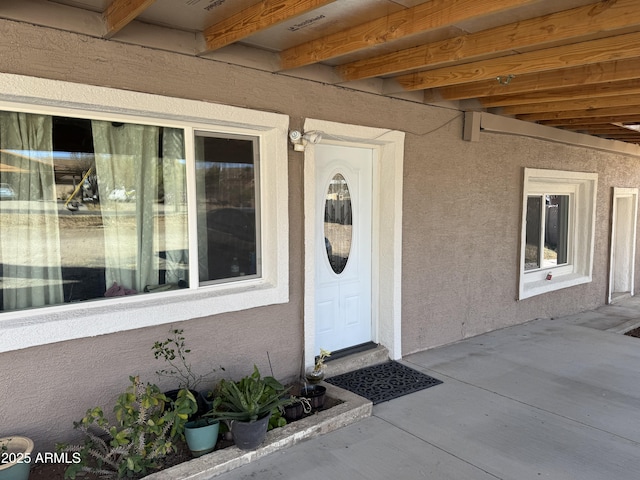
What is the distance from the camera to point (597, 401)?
404 cm

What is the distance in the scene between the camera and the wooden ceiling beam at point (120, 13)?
2.52 metres

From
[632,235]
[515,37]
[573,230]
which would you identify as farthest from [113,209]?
[632,235]

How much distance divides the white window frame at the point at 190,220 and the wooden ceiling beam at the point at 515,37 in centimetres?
101

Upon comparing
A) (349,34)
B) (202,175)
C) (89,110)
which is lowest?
(202,175)

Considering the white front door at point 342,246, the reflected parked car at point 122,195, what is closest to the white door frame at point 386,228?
the white front door at point 342,246

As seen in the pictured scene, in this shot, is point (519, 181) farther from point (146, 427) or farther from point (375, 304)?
point (146, 427)

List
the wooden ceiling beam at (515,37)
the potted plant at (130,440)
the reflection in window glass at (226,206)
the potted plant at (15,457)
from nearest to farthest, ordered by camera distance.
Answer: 1. the potted plant at (15,457)
2. the potted plant at (130,440)
3. the wooden ceiling beam at (515,37)
4. the reflection in window glass at (226,206)

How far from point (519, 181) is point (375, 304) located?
298 cm

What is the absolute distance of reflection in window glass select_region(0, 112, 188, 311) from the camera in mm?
2902

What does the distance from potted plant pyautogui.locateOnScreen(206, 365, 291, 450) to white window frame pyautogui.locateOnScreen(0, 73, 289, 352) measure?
0.65m

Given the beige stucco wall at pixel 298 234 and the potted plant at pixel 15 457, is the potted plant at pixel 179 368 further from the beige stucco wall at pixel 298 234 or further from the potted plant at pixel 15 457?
the potted plant at pixel 15 457

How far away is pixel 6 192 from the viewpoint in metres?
2.86

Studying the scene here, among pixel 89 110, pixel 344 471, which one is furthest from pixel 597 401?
pixel 89 110

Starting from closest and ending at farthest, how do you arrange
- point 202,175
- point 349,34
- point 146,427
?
point 146,427
point 349,34
point 202,175
